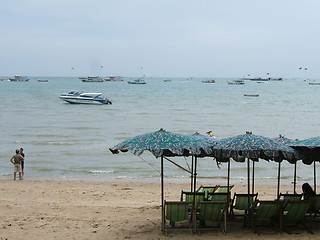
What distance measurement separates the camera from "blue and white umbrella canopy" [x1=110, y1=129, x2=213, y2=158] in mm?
8773

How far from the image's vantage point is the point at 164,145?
8781mm

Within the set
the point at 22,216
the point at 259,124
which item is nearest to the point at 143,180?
the point at 22,216

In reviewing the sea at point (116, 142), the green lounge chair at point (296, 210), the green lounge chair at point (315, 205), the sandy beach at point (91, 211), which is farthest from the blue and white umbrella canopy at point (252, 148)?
the sea at point (116, 142)

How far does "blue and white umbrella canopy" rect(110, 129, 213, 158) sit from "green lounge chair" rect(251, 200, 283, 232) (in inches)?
59.6

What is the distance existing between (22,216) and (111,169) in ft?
33.0

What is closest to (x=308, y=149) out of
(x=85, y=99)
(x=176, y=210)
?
(x=176, y=210)

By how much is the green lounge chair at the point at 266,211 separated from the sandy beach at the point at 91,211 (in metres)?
0.24

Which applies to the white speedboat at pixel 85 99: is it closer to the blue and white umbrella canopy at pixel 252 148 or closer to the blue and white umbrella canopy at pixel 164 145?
the blue and white umbrella canopy at pixel 164 145

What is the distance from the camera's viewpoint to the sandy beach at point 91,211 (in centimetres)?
942

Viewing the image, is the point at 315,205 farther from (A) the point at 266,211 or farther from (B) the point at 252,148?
(B) the point at 252,148

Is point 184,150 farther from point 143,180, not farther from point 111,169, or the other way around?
point 111,169

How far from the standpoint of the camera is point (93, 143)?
29.2 metres

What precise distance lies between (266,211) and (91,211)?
4.59 metres

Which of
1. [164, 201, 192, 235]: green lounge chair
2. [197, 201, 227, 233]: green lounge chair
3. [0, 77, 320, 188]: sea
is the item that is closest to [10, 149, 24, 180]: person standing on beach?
[0, 77, 320, 188]: sea
